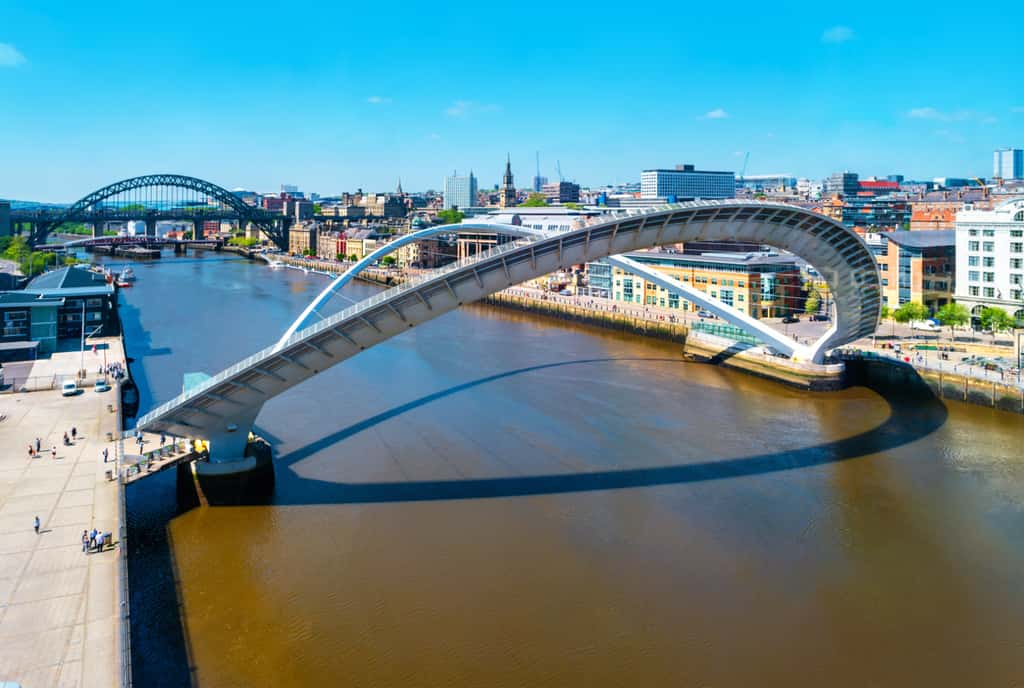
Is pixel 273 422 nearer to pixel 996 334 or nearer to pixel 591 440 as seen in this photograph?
pixel 591 440

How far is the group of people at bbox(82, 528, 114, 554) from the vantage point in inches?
539

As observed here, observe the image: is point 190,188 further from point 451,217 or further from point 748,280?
point 748,280

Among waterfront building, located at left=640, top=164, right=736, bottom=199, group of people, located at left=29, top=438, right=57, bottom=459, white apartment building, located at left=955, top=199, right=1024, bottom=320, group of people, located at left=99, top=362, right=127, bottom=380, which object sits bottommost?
group of people, located at left=29, top=438, right=57, bottom=459

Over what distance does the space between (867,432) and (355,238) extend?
96.2m

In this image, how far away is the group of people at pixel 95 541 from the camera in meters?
13.7

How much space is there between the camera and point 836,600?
14.0 metres

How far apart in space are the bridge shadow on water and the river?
0.33 feet

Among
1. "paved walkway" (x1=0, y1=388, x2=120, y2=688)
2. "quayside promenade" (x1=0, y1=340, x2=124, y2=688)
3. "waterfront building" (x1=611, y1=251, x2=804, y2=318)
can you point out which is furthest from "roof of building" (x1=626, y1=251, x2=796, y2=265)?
"paved walkway" (x1=0, y1=388, x2=120, y2=688)

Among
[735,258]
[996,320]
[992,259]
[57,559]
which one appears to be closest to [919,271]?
[992,259]

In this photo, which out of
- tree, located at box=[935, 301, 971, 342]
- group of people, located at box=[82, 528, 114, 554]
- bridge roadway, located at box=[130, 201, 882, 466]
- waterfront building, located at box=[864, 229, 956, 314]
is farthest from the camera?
waterfront building, located at box=[864, 229, 956, 314]

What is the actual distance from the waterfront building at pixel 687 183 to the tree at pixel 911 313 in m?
132

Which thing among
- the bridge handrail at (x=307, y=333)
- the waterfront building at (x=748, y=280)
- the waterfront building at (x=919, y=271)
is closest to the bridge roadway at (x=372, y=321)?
the bridge handrail at (x=307, y=333)

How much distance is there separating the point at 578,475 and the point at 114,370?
763 inches

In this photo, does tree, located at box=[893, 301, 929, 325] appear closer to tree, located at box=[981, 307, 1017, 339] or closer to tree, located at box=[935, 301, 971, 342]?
tree, located at box=[935, 301, 971, 342]
